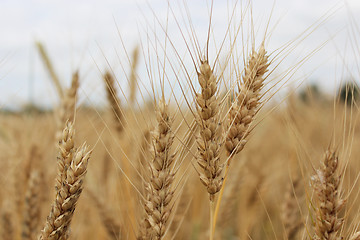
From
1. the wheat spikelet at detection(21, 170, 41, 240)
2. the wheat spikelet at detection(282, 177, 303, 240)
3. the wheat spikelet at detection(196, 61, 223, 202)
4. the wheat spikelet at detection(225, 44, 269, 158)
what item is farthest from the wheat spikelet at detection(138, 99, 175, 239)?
the wheat spikelet at detection(282, 177, 303, 240)

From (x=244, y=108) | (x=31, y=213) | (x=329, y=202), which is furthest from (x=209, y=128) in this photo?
(x=31, y=213)

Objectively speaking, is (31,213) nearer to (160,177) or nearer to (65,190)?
(65,190)

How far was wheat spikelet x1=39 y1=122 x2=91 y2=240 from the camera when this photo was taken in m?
1.13

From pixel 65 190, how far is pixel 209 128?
51 centimetres

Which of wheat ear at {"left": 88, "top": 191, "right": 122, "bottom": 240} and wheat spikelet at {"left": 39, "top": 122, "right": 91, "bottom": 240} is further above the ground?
wheat spikelet at {"left": 39, "top": 122, "right": 91, "bottom": 240}

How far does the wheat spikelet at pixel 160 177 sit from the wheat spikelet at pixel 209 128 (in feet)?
0.38

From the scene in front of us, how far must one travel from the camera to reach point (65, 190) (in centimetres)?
114

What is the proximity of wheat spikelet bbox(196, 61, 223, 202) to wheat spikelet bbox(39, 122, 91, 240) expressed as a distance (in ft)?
1.27

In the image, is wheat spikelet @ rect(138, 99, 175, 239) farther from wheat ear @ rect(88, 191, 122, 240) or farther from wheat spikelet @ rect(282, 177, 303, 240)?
wheat spikelet @ rect(282, 177, 303, 240)

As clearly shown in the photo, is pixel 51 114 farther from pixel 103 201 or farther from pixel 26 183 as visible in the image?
pixel 103 201

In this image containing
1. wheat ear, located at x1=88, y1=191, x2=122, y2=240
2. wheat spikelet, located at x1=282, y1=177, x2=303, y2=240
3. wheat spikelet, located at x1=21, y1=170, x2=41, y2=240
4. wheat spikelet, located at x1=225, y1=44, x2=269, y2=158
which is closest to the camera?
wheat spikelet, located at x1=225, y1=44, x2=269, y2=158

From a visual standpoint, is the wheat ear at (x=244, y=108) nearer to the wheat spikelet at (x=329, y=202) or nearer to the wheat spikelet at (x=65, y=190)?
the wheat spikelet at (x=329, y=202)

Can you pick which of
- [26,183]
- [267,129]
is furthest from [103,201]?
[267,129]

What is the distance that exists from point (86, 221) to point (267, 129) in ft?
14.9
